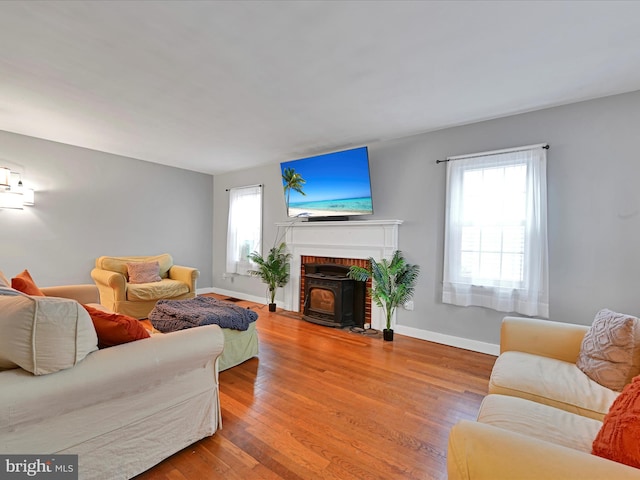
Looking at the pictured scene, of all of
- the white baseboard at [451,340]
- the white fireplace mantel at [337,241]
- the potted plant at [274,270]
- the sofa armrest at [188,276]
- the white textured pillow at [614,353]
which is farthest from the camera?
the potted plant at [274,270]

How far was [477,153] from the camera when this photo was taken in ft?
10.6

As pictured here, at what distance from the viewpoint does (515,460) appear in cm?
82

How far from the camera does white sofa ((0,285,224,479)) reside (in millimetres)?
1133

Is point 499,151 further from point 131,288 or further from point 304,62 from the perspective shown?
point 131,288

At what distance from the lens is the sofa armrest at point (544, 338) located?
1.93 metres

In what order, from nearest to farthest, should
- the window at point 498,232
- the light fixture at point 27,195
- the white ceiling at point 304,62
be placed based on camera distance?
the white ceiling at point 304,62 → the window at point 498,232 → the light fixture at point 27,195

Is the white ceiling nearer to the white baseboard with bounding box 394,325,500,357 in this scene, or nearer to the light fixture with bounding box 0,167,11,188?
the light fixture with bounding box 0,167,11,188

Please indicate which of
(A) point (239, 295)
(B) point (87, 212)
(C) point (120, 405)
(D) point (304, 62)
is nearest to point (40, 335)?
(C) point (120, 405)

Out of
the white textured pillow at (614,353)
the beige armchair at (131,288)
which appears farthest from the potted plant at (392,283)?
the beige armchair at (131,288)

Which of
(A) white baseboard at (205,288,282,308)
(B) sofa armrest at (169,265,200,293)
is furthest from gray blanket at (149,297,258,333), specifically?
(A) white baseboard at (205,288,282,308)

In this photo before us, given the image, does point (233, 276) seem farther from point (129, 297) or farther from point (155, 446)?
point (155, 446)

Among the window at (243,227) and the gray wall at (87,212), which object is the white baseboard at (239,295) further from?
the gray wall at (87,212)

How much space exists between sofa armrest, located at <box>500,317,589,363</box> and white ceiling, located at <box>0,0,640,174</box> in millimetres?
1878

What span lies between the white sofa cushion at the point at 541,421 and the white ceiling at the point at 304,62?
2.08 metres
